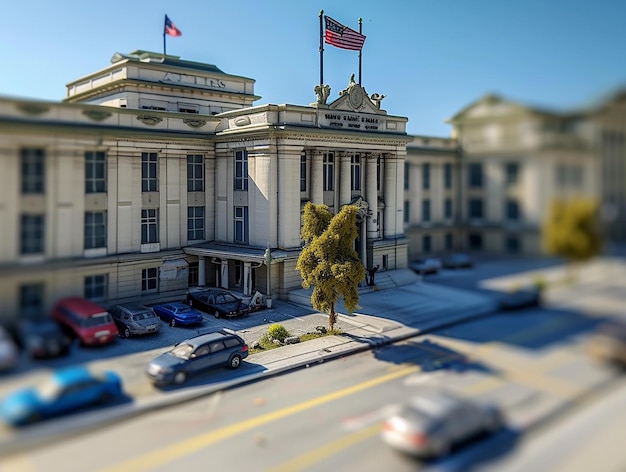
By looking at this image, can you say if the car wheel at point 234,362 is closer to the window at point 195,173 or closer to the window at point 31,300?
the window at point 31,300

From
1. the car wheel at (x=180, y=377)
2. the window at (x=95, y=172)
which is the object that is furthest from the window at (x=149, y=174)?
the window at (x=95, y=172)

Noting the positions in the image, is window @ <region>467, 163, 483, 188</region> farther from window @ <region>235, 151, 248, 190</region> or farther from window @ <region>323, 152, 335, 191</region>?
window @ <region>323, 152, 335, 191</region>

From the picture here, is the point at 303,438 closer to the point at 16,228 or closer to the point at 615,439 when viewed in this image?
the point at 615,439

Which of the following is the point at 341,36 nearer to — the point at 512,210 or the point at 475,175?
the point at 475,175

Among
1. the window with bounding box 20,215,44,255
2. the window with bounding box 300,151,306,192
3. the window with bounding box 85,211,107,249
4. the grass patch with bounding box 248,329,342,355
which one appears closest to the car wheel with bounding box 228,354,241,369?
the grass patch with bounding box 248,329,342,355

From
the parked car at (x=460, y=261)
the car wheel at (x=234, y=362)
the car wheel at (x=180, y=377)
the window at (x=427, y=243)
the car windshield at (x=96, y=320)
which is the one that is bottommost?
the car wheel at (x=234, y=362)

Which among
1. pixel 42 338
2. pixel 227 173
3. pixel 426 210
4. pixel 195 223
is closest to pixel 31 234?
pixel 42 338

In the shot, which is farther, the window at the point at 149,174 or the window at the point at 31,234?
the window at the point at 149,174
